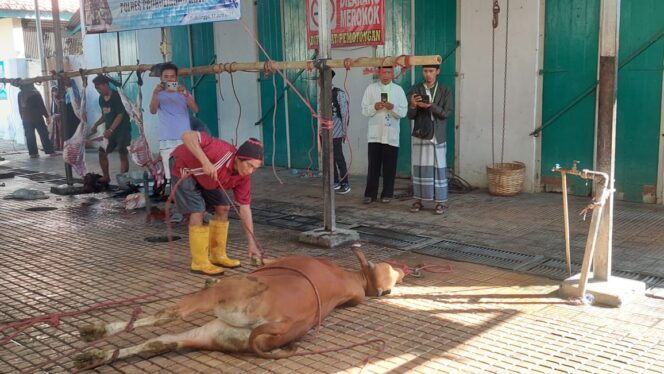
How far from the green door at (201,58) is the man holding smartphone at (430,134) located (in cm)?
621

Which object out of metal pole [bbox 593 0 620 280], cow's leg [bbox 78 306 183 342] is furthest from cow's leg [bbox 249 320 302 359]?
metal pole [bbox 593 0 620 280]

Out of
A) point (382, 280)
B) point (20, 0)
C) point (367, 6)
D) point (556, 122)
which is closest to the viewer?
point (382, 280)

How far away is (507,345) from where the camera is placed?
3807 millimetres

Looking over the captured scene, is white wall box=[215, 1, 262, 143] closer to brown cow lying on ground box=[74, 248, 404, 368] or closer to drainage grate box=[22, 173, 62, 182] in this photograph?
drainage grate box=[22, 173, 62, 182]

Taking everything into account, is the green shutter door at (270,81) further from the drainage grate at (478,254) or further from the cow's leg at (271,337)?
the cow's leg at (271,337)

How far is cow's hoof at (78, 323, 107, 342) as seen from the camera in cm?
370

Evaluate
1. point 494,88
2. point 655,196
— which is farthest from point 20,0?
point 655,196

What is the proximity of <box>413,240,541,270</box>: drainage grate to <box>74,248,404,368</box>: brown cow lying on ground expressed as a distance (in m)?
2.23

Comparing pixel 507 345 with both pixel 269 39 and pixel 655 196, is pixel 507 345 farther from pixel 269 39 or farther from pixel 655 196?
pixel 269 39

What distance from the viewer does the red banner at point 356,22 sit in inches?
380

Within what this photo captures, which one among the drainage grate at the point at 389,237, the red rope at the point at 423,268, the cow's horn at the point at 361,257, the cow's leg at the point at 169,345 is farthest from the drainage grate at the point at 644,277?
the cow's leg at the point at 169,345

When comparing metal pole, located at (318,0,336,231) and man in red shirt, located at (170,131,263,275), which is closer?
man in red shirt, located at (170,131,263,275)

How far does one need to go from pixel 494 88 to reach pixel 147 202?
15.8ft

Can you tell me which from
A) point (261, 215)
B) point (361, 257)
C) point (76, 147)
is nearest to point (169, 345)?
point (361, 257)
